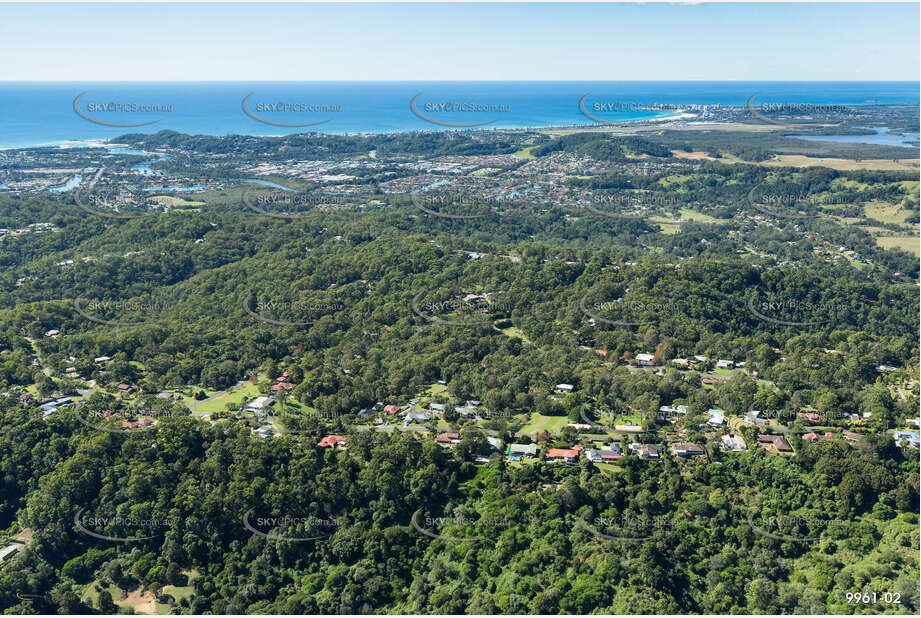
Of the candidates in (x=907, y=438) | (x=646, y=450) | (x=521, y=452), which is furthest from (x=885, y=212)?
(x=521, y=452)

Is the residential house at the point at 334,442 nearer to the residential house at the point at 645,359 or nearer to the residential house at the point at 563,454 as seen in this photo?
the residential house at the point at 563,454

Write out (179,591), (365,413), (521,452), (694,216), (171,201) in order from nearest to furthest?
(179,591), (521,452), (365,413), (694,216), (171,201)

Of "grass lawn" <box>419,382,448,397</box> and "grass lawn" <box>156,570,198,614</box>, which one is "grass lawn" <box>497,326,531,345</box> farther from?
"grass lawn" <box>156,570,198,614</box>

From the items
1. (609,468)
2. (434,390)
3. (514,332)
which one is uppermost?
(514,332)

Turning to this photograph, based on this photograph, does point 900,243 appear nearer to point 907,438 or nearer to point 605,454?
point 907,438

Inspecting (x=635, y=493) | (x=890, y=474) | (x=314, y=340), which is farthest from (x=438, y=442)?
(x=890, y=474)

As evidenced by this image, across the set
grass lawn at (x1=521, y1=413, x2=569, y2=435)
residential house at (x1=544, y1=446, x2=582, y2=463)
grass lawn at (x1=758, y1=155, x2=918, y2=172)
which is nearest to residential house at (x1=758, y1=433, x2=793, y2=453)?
residential house at (x1=544, y1=446, x2=582, y2=463)
